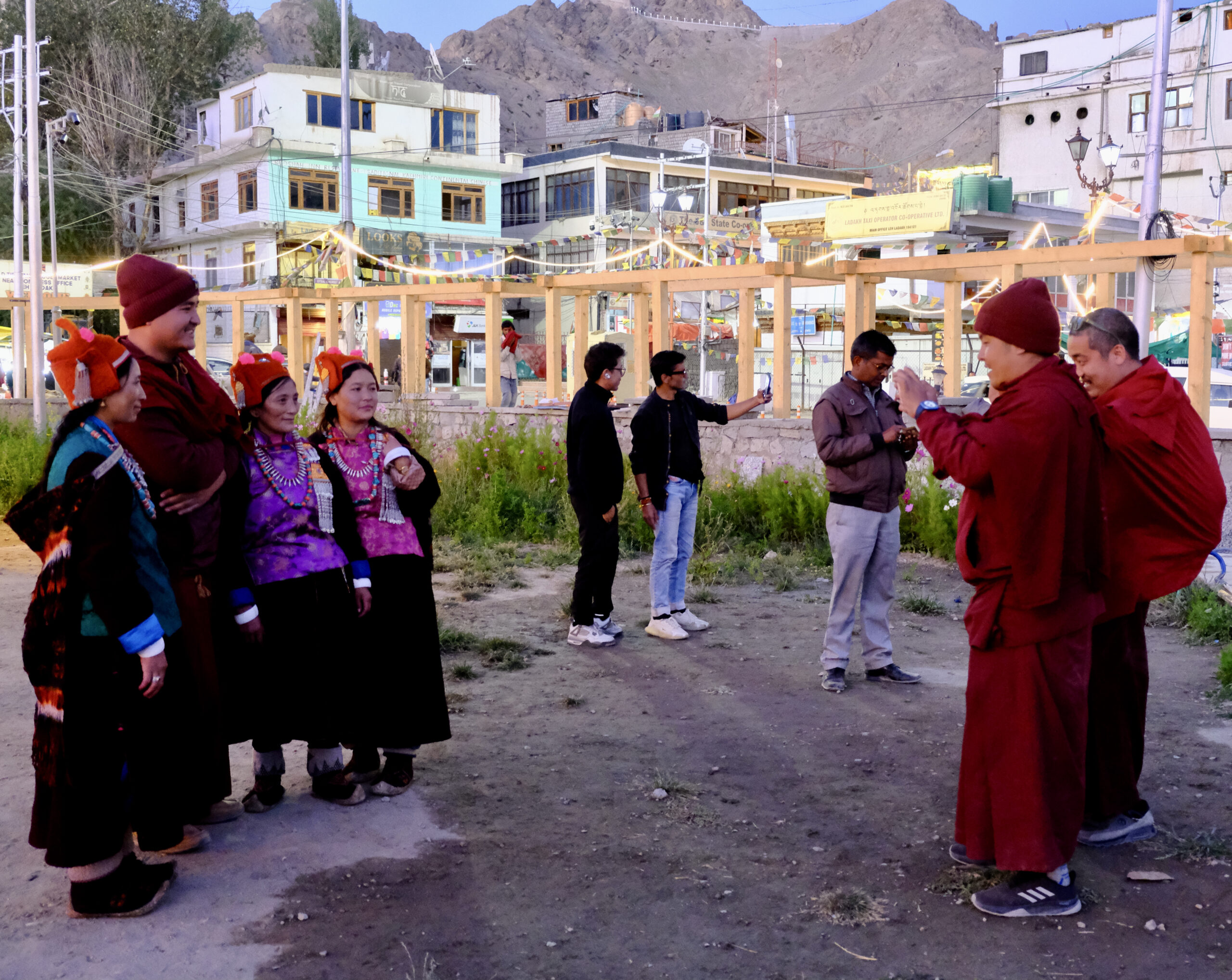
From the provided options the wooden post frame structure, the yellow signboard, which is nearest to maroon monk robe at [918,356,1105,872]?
the wooden post frame structure

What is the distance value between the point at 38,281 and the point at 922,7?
574ft

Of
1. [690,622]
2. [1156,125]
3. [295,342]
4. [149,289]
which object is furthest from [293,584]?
[1156,125]

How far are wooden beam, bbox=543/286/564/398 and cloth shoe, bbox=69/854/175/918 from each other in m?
10.1

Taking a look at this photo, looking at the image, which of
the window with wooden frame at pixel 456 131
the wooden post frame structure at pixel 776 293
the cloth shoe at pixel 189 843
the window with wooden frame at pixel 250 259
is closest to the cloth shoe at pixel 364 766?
the cloth shoe at pixel 189 843

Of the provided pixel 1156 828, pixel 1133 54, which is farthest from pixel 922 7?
pixel 1156 828

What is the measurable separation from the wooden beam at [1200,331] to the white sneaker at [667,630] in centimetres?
497

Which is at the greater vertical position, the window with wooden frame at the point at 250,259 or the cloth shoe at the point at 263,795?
the window with wooden frame at the point at 250,259

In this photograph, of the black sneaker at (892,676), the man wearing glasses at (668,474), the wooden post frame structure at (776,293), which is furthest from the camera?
the wooden post frame structure at (776,293)

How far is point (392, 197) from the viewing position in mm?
40188

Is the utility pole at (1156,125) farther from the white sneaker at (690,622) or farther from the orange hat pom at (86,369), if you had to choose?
the orange hat pom at (86,369)

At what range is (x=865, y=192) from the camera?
44094mm

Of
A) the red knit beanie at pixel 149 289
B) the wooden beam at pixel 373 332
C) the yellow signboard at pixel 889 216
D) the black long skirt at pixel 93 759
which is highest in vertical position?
the yellow signboard at pixel 889 216

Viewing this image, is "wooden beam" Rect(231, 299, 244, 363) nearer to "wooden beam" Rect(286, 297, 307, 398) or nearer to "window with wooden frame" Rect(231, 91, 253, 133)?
"wooden beam" Rect(286, 297, 307, 398)

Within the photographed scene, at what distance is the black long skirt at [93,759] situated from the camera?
3.35 m
